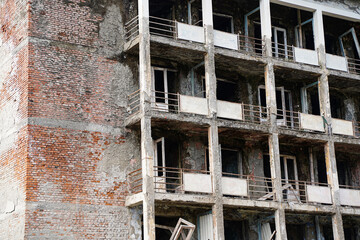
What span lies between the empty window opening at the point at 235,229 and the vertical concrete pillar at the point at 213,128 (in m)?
2.66

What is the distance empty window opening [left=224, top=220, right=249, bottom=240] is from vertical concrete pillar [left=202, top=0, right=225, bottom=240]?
2658mm

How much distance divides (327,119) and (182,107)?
22.5ft

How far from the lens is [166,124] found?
22.5 metres

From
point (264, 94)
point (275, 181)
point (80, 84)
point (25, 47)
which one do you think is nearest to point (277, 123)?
point (264, 94)

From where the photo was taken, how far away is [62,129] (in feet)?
70.5

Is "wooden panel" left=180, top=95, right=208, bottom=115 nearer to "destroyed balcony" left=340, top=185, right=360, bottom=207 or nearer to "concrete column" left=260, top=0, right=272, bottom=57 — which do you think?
"concrete column" left=260, top=0, right=272, bottom=57

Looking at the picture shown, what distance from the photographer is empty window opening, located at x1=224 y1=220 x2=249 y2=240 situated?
959 inches

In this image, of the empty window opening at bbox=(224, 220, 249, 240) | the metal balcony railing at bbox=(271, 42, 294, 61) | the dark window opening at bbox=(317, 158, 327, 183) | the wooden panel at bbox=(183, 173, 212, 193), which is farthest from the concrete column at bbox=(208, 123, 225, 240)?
the dark window opening at bbox=(317, 158, 327, 183)

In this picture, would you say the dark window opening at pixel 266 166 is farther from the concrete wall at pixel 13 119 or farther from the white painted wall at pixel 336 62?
the concrete wall at pixel 13 119

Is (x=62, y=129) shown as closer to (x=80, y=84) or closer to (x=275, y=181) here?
(x=80, y=84)

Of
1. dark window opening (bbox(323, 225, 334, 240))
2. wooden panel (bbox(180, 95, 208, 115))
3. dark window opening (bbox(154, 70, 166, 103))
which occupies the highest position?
dark window opening (bbox(154, 70, 166, 103))

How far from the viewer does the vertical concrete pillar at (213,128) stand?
21.8 metres

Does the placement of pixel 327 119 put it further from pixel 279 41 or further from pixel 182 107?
pixel 182 107

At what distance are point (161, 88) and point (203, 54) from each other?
2.14 metres
